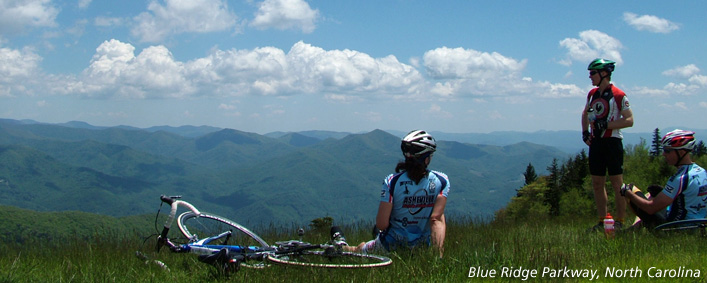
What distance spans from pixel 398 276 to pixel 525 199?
6856 centimetres

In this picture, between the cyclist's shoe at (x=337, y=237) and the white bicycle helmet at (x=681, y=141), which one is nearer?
the cyclist's shoe at (x=337, y=237)

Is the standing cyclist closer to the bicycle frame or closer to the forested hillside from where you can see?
the forested hillside

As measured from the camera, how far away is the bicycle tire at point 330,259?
5.11 m

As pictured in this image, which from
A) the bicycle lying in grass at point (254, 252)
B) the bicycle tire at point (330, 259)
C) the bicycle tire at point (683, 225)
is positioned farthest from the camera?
the bicycle tire at point (683, 225)

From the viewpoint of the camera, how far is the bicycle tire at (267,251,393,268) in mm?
5110

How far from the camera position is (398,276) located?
4.73 meters

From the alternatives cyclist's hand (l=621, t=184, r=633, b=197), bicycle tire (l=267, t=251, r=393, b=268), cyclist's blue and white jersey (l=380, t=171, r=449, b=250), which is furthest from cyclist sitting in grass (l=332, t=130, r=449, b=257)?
cyclist's hand (l=621, t=184, r=633, b=197)

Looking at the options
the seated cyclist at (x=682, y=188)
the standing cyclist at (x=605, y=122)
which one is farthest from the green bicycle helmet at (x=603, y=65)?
the seated cyclist at (x=682, y=188)

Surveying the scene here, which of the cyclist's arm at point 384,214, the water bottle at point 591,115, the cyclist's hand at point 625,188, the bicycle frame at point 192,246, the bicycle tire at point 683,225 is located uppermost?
the water bottle at point 591,115

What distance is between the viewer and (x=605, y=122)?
7543mm

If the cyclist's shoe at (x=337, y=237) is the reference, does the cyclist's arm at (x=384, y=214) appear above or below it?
above

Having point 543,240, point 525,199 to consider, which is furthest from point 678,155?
point 525,199

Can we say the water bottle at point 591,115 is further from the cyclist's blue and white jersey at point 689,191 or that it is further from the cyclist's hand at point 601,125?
the cyclist's blue and white jersey at point 689,191

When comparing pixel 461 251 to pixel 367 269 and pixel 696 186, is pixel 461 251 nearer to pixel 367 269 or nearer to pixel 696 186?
pixel 367 269
